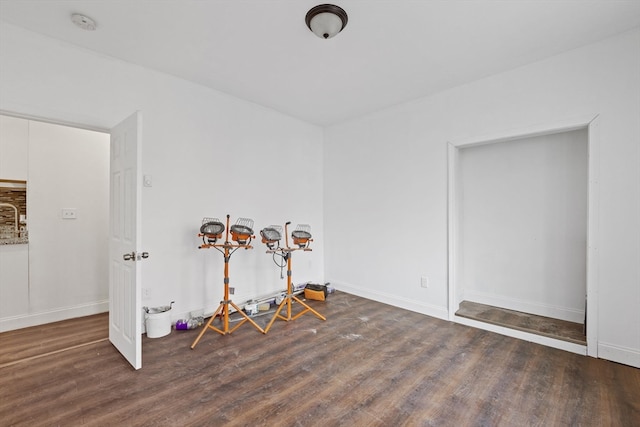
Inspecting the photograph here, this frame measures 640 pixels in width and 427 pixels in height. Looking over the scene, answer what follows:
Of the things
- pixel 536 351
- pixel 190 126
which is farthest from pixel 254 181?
pixel 536 351

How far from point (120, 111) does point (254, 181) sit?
5.36 feet

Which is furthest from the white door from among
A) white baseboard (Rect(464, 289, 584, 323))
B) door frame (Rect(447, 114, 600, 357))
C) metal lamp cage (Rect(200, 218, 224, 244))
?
white baseboard (Rect(464, 289, 584, 323))

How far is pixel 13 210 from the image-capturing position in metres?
3.21

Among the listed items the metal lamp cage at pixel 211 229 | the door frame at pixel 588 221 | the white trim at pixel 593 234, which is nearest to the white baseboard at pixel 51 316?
the metal lamp cage at pixel 211 229

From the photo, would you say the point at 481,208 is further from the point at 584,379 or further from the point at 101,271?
the point at 101,271

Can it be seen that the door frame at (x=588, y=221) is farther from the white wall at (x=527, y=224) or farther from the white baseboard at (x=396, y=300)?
the white wall at (x=527, y=224)

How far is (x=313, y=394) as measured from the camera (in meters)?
2.00

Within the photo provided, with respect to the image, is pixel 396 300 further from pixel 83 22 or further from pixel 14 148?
pixel 14 148

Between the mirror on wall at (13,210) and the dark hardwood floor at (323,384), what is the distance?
3.96ft

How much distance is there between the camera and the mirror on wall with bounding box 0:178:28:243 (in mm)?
3133

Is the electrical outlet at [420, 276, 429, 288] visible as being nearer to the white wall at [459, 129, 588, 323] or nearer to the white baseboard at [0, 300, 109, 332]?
the white wall at [459, 129, 588, 323]

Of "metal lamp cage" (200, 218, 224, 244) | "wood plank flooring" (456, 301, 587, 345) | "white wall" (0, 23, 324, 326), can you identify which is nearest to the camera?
"white wall" (0, 23, 324, 326)

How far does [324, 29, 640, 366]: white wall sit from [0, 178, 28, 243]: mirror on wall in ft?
12.7

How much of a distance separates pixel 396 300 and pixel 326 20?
10.9ft
